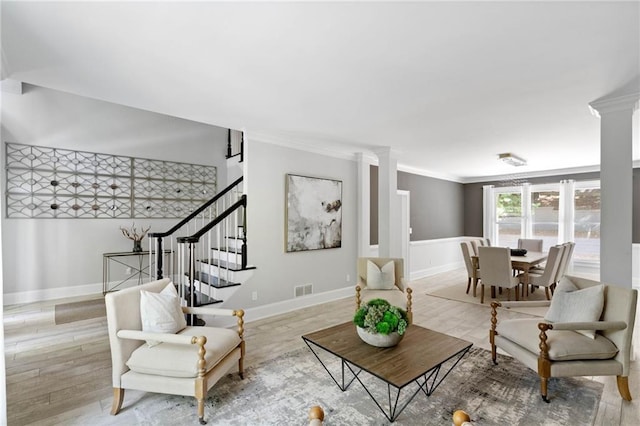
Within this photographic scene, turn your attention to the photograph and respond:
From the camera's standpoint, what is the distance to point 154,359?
2.07 metres

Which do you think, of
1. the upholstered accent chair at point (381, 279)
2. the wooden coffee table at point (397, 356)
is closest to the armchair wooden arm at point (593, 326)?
the wooden coffee table at point (397, 356)

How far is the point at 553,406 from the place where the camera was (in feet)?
7.25

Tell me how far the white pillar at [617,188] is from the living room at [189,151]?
273mm

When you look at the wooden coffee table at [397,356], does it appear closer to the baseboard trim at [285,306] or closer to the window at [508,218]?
the baseboard trim at [285,306]

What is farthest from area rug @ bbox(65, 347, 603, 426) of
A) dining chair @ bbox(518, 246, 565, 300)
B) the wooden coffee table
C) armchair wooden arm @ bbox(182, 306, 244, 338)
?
dining chair @ bbox(518, 246, 565, 300)

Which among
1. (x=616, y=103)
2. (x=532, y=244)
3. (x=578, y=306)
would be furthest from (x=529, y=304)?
(x=532, y=244)

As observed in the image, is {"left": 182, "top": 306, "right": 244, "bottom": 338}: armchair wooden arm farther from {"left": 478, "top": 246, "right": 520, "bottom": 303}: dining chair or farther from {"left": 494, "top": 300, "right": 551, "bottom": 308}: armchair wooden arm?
{"left": 478, "top": 246, "right": 520, "bottom": 303}: dining chair

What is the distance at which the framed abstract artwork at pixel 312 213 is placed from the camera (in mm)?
4508

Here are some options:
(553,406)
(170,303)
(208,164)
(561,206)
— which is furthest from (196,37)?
(561,206)

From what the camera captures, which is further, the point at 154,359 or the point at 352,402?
the point at 352,402

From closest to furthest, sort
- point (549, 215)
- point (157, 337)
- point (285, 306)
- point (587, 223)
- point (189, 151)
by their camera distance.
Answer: point (157, 337), point (285, 306), point (189, 151), point (587, 223), point (549, 215)

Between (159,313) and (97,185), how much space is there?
4179mm

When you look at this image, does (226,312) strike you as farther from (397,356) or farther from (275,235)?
(275,235)

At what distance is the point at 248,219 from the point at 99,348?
2.15 meters
